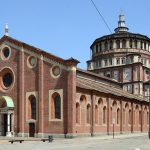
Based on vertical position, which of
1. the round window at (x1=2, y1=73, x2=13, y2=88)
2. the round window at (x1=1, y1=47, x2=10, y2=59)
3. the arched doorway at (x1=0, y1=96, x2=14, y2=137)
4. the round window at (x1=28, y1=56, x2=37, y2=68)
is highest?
the round window at (x1=1, y1=47, x2=10, y2=59)

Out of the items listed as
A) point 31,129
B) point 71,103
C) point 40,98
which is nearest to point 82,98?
point 71,103

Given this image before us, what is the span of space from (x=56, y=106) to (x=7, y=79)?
373 inches

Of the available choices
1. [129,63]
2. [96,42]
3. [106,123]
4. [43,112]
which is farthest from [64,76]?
[96,42]

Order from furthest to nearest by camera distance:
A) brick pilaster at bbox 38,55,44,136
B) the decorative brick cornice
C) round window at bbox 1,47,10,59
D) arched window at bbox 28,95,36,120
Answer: round window at bbox 1,47,10,59, arched window at bbox 28,95,36,120, brick pilaster at bbox 38,55,44,136, the decorative brick cornice

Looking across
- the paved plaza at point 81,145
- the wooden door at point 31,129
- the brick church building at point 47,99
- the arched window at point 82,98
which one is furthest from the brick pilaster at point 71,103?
the paved plaza at point 81,145

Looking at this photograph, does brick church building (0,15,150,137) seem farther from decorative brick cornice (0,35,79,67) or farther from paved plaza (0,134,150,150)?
paved plaza (0,134,150,150)

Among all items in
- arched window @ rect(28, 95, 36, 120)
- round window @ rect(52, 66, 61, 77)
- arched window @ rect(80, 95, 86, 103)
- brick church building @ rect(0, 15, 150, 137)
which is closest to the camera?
brick church building @ rect(0, 15, 150, 137)

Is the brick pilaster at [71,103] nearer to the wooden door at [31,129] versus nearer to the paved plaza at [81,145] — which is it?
the wooden door at [31,129]

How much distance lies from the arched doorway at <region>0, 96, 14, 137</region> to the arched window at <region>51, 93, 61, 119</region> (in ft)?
20.4

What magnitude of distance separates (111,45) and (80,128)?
37399mm

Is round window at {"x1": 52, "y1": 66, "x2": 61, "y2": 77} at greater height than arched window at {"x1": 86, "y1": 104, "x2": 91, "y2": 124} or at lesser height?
greater

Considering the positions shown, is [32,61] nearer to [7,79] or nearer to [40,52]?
[40,52]

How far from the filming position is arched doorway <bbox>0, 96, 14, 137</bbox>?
48.9 m

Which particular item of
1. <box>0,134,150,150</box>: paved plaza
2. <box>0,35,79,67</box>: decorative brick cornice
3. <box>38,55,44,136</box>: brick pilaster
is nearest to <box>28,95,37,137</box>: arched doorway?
<box>38,55,44,136</box>: brick pilaster
